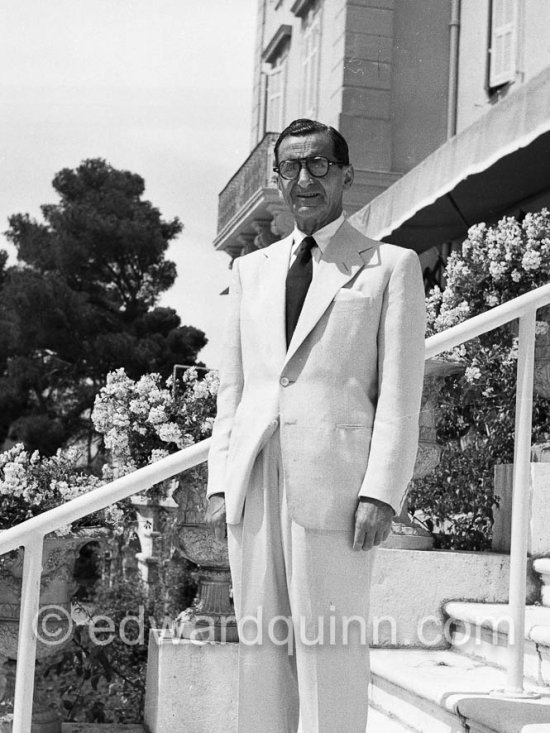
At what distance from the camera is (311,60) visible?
14.7 m

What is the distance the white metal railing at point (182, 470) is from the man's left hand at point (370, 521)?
0.78 metres

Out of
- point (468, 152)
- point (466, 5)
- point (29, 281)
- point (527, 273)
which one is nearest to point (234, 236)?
point (466, 5)

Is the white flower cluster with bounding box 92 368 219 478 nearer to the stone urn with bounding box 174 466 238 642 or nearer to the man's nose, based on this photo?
the stone urn with bounding box 174 466 238 642

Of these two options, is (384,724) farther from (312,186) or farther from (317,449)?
(312,186)

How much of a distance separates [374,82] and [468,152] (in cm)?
745

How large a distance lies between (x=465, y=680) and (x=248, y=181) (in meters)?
13.3

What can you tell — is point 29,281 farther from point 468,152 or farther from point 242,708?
point 242,708

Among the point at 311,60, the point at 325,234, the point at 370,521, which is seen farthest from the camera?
the point at 311,60

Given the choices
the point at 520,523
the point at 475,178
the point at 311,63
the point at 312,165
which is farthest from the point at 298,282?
the point at 311,63

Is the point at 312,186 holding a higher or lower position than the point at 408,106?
lower

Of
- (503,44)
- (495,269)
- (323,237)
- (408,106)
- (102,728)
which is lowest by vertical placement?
(102,728)

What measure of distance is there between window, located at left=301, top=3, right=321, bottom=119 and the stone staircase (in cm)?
1202

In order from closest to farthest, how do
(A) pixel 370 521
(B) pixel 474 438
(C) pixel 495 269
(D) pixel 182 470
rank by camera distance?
(A) pixel 370 521 < (D) pixel 182 470 < (B) pixel 474 438 < (C) pixel 495 269

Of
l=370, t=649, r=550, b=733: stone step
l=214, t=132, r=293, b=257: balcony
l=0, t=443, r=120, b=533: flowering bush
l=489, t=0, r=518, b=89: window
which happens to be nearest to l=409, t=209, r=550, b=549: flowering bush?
l=370, t=649, r=550, b=733: stone step
